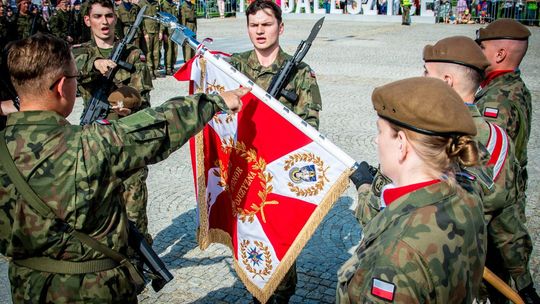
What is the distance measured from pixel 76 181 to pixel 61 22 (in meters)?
12.8

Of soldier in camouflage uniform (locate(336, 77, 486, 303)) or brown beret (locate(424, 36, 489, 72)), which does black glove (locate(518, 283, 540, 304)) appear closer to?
brown beret (locate(424, 36, 489, 72))

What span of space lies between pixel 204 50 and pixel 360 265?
2.20 metres

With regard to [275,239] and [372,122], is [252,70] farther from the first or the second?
[372,122]

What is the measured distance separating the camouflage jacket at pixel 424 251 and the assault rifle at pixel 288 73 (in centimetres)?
214

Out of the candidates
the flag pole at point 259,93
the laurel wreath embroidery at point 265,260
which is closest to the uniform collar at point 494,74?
A: the flag pole at point 259,93

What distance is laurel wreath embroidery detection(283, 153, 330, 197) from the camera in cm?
326

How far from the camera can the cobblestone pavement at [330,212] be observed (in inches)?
173

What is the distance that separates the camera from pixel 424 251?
5.68ft

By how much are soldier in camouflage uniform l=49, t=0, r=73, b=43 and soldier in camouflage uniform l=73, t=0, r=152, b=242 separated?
962cm

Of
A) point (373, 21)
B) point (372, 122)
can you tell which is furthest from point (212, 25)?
point (372, 122)

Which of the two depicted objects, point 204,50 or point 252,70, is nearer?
point 204,50

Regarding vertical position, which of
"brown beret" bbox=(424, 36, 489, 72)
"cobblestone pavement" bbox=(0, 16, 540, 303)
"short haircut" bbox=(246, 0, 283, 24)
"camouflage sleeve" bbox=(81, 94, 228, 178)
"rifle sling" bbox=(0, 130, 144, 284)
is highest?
"short haircut" bbox=(246, 0, 283, 24)

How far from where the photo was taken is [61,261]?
2.39m

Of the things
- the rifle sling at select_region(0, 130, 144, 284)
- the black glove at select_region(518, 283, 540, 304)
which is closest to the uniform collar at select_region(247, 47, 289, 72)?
the rifle sling at select_region(0, 130, 144, 284)
